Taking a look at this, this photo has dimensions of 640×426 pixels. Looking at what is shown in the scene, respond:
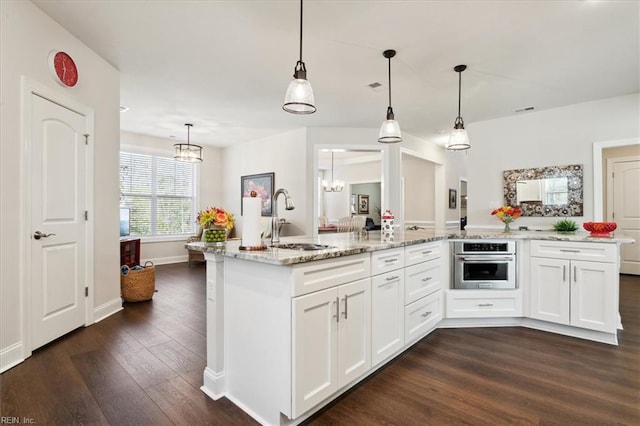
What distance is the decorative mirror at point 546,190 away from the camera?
4.35 meters

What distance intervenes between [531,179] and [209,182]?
6524 mm

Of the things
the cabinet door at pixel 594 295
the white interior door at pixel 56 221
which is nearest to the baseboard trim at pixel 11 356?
the white interior door at pixel 56 221

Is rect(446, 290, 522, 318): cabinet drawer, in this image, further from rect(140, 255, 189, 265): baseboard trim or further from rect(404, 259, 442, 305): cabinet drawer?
rect(140, 255, 189, 265): baseboard trim

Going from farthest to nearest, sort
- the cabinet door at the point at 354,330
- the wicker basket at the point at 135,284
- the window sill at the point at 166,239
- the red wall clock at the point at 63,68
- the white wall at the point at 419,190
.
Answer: the white wall at the point at 419,190, the window sill at the point at 166,239, the wicker basket at the point at 135,284, the red wall clock at the point at 63,68, the cabinet door at the point at 354,330

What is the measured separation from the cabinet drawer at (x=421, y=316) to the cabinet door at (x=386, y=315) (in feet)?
0.34

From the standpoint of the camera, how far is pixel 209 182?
24.6 ft

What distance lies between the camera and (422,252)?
2.72 m

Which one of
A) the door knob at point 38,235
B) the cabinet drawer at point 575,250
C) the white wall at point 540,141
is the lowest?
the cabinet drawer at point 575,250

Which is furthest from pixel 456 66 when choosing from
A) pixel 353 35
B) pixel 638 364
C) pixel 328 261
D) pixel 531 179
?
pixel 638 364

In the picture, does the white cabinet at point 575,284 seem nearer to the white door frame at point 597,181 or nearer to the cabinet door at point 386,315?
the cabinet door at point 386,315

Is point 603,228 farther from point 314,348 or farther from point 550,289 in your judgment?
point 314,348

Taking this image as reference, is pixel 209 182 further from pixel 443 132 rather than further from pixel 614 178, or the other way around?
pixel 614 178

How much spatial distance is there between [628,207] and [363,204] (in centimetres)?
655

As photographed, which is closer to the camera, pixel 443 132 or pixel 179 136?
pixel 443 132
